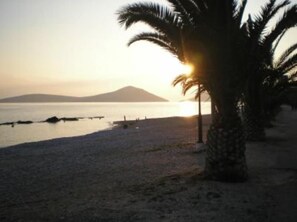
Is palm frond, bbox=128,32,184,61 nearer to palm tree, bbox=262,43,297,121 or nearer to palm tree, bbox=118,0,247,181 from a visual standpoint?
palm tree, bbox=118,0,247,181

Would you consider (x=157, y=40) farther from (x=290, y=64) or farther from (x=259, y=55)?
(x=290, y=64)

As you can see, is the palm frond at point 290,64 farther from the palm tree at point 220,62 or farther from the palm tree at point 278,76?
the palm tree at point 220,62

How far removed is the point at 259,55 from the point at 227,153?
462 centimetres

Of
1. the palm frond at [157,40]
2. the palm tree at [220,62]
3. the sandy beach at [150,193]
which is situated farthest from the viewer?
the palm frond at [157,40]

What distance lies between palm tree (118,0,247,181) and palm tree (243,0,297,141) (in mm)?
935

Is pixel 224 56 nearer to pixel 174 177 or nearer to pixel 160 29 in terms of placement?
pixel 160 29

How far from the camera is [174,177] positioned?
10547 mm

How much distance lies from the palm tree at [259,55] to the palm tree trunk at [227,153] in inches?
66.1

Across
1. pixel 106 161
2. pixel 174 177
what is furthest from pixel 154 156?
pixel 174 177

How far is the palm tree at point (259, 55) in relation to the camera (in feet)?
37.7

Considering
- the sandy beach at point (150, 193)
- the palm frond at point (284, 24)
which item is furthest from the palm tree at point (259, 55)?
the sandy beach at point (150, 193)

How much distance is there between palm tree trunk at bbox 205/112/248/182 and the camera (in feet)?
31.6

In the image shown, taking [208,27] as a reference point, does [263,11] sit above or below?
above

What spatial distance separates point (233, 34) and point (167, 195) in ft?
14.0
